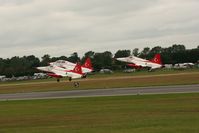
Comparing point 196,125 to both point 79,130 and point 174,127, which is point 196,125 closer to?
point 174,127

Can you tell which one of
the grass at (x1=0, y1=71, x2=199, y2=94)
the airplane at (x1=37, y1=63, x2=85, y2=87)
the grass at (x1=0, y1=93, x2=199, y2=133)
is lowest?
the grass at (x1=0, y1=93, x2=199, y2=133)

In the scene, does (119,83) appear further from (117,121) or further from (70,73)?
(117,121)

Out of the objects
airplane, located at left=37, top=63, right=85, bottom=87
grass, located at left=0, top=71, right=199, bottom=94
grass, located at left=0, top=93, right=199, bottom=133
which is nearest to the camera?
grass, located at left=0, top=93, right=199, bottom=133

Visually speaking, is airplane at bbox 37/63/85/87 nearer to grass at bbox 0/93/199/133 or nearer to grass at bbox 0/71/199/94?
grass at bbox 0/71/199/94

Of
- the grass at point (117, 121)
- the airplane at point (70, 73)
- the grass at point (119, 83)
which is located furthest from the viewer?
the airplane at point (70, 73)

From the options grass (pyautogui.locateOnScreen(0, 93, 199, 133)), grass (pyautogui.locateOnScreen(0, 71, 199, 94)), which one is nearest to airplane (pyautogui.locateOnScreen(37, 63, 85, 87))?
grass (pyautogui.locateOnScreen(0, 71, 199, 94))

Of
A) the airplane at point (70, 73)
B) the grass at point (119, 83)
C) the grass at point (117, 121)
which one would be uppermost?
the airplane at point (70, 73)

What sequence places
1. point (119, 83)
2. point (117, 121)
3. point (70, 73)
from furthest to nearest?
point (70, 73)
point (119, 83)
point (117, 121)

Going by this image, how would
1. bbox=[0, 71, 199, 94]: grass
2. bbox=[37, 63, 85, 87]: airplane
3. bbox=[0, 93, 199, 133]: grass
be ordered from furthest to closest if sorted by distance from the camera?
bbox=[37, 63, 85, 87]: airplane
bbox=[0, 71, 199, 94]: grass
bbox=[0, 93, 199, 133]: grass

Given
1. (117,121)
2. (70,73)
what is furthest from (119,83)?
(117,121)

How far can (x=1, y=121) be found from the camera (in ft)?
93.7

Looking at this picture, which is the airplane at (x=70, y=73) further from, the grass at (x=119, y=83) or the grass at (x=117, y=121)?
the grass at (x=117, y=121)

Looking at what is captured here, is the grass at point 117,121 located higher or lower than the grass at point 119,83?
lower

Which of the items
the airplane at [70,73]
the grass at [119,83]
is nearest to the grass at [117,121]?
the grass at [119,83]
